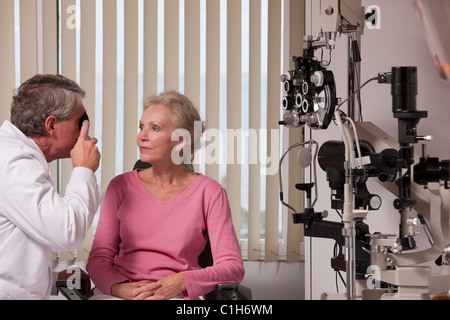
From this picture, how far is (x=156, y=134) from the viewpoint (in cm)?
152

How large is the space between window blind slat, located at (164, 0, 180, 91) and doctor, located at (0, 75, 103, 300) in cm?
35

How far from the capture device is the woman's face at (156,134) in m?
1.52

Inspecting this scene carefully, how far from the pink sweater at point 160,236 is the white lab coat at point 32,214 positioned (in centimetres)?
18

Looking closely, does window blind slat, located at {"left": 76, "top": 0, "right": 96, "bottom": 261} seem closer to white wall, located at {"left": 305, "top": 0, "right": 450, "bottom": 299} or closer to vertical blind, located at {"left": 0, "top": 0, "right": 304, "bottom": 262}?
vertical blind, located at {"left": 0, "top": 0, "right": 304, "bottom": 262}

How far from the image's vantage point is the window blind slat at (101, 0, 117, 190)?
171 centimetres

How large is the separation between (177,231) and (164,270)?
0.10 meters

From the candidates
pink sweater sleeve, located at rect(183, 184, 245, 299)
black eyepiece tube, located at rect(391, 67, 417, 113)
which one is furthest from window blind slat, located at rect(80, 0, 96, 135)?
black eyepiece tube, located at rect(391, 67, 417, 113)

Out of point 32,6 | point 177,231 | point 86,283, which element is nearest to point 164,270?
point 177,231

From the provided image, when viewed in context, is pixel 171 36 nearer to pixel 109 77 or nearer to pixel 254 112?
pixel 109 77

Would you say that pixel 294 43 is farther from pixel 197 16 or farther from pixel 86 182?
pixel 86 182

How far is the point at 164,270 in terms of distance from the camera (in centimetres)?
149

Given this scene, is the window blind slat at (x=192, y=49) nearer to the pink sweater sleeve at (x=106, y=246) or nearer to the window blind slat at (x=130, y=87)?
the window blind slat at (x=130, y=87)

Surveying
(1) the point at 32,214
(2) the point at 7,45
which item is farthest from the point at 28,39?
(1) the point at 32,214

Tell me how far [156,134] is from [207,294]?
1.41 feet
